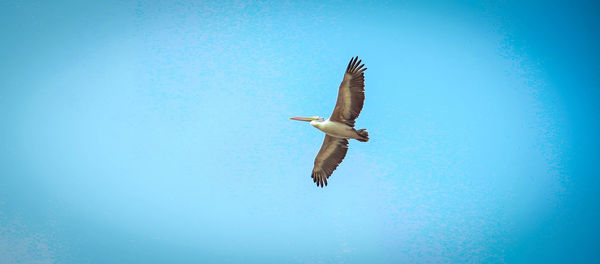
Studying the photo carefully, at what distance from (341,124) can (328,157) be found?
147 centimetres

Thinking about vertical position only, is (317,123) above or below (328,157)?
above

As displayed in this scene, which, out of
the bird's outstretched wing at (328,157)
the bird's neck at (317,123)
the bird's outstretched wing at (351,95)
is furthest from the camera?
the bird's outstretched wing at (328,157)

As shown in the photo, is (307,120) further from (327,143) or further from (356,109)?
(356,109)

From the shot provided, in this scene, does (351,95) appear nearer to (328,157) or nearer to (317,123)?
(317,123)

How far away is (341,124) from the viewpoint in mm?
11539

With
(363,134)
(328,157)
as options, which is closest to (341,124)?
(363,134)

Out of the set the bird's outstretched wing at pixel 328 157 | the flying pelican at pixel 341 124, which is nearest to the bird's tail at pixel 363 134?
the flying pelican at pixel 341 124

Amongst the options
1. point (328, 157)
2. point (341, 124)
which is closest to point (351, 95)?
point (341, 124)

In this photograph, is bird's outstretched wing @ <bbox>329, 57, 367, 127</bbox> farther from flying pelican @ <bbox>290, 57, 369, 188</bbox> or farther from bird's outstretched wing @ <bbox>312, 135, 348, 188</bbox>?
bird's outstretched wing @ <bbox>312, 135, 348, 188</bbox>

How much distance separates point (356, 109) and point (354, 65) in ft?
3.40

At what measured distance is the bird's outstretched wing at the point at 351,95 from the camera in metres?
10.9

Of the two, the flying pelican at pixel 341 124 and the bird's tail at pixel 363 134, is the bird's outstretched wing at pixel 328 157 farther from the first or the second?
the bird's tail at pixel 363 134

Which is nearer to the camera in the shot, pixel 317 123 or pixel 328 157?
pixel 317 123

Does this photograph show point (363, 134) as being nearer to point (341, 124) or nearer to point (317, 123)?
point (341, 124)
